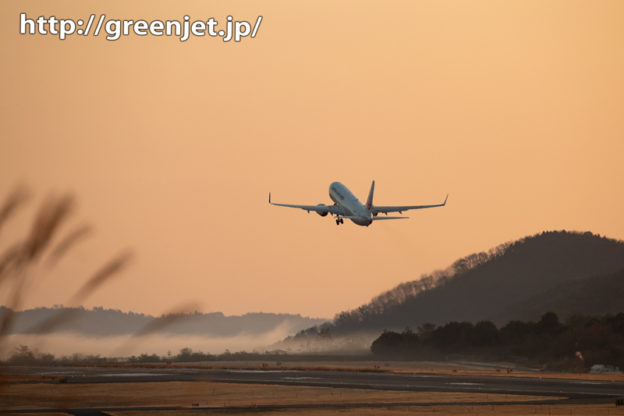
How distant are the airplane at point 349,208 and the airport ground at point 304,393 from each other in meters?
20.8

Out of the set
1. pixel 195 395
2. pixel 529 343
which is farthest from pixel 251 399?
pixel 529 343

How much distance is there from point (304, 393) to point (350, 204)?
52.7 meters

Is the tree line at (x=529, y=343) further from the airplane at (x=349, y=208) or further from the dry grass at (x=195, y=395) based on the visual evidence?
the dry grass at (x=195, y=395)

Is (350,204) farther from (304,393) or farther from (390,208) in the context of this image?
(304,393)

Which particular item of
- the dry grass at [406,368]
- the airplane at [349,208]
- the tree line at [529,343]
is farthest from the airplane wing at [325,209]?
the tree line at [529,343]

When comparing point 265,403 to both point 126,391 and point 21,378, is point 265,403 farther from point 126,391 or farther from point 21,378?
point 21,378

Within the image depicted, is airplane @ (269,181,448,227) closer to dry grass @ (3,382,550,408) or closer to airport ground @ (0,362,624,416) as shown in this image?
airport ground @ (0,362,624,416)

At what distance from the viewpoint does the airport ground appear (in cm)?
7538

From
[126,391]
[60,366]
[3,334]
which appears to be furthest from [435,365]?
[3,334]

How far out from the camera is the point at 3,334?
3528 centimetres

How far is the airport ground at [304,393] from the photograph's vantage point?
75375mm

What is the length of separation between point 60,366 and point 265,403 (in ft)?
245

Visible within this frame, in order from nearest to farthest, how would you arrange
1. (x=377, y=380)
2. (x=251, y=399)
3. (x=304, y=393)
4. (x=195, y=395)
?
(x=251, y=399) → (x=195, y=395) → (x=304, y=393) → (x=377, y=380)

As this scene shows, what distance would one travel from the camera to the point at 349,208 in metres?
139
